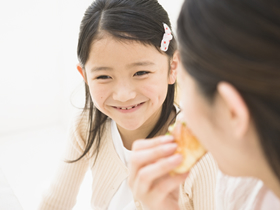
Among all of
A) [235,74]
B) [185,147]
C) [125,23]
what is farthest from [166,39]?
[235,74]

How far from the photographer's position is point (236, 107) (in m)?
0.48

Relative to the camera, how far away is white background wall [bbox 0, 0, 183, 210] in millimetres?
2533

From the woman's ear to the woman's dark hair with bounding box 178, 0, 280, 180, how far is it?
0.7 inches

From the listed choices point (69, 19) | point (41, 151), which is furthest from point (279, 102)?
point (41, 151)

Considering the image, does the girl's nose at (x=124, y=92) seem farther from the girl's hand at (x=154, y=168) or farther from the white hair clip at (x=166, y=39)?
the girl's hand at (x=154, y=168)

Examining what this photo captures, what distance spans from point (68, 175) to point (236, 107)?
102 centimetres

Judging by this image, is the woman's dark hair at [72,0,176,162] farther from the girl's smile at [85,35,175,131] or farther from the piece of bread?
the piece of bread

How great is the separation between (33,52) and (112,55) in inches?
86.6

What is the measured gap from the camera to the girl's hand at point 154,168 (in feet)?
2.10

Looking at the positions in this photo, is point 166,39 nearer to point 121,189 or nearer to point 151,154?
point 151,154

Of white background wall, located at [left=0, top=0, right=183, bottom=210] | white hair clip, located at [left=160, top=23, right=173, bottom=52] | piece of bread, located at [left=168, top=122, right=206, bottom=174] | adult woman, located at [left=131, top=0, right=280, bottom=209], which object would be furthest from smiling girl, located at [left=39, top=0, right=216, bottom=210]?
white background wall, located at [left=0, top=0, right=183, bottom=210]

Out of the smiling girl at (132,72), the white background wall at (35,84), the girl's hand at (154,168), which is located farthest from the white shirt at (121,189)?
the white background wall at (35,84)

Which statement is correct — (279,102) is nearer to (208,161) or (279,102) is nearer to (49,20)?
(208,161)

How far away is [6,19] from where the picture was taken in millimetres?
2682
